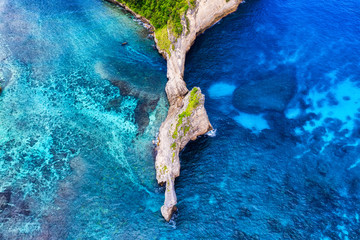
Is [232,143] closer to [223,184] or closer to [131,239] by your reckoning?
[223,184]

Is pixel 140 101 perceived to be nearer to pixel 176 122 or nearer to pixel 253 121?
pixel 176 122

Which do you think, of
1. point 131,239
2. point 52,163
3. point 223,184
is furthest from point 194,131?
point 52,163

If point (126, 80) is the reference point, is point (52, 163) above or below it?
below

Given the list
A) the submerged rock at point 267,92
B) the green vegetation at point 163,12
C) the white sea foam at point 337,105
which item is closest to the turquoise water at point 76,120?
the green vegetation at point 163,12

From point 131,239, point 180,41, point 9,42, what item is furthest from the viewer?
point 9,42

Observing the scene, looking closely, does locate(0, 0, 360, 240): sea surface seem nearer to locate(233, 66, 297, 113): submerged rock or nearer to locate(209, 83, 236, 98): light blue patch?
locate(233, 66, 297, 113): submerged rock
